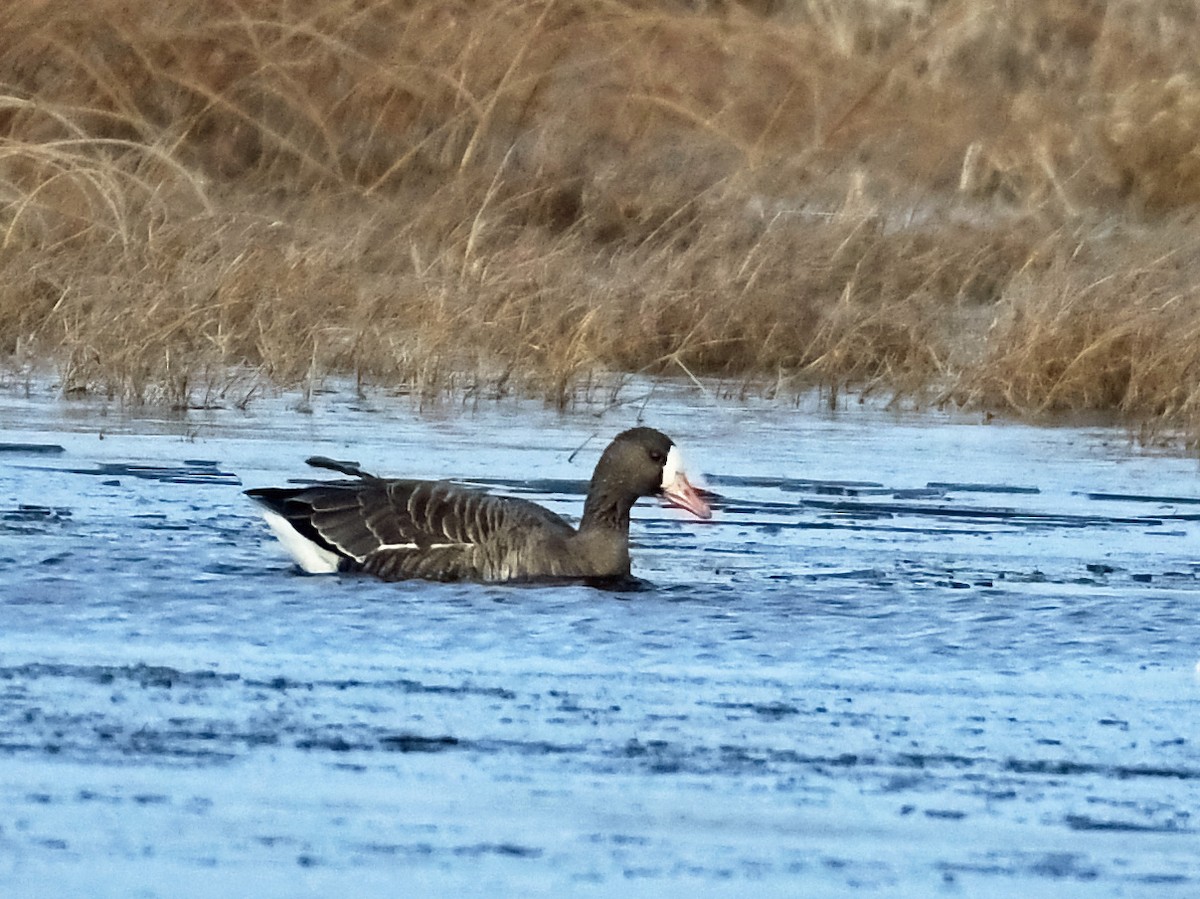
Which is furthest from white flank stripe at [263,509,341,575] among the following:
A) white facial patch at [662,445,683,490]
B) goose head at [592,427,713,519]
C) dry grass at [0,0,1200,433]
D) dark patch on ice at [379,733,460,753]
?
dry grass at [0,0,1200,433]

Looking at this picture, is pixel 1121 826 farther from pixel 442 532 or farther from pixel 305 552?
pixel 305 552

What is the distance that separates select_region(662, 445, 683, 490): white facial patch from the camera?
884 cm

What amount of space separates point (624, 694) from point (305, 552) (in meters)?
2.19

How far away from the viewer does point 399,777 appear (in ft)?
18.0

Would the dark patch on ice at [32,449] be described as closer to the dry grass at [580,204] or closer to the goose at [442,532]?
the dry grass at [580,204]

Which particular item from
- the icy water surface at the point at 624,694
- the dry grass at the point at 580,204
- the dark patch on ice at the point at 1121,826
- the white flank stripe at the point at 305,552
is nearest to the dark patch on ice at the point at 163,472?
the icy water surface at the point at 624,694

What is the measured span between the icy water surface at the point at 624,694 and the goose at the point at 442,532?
157mm

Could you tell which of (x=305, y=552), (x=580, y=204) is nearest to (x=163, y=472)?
(x=305, y=552)

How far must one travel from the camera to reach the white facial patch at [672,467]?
8.84m

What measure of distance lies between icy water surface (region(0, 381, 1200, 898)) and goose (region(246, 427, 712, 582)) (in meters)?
0.16

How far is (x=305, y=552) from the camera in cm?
838

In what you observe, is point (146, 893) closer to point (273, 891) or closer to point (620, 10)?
point (273, 891)

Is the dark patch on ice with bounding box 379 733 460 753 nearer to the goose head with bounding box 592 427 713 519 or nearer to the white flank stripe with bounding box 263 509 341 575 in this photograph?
the white flank stripe with bounding box 263 509 341 575

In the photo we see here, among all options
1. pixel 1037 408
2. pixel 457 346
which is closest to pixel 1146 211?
pixel 1037 408
